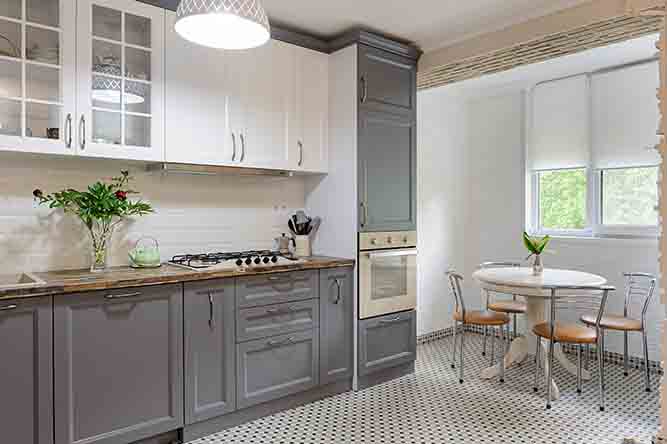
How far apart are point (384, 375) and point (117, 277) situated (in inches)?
84.1

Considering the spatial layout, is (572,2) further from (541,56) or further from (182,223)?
(182,223)

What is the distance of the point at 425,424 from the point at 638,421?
1335mm

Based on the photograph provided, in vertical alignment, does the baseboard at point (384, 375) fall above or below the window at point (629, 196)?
below

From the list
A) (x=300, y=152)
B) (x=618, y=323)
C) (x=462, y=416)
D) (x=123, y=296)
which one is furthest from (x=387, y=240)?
(x=123, y=296)

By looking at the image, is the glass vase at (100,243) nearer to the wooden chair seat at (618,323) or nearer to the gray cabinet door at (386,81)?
the gray cabinet door at (386,81)

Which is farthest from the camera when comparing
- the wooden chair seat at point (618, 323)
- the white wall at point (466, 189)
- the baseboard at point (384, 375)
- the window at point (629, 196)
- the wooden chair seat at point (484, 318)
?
the white wall at point (466, 189)

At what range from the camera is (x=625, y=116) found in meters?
3.93

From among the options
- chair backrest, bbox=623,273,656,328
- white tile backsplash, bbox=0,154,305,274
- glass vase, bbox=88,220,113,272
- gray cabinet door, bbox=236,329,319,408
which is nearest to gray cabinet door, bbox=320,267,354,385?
gray cabinet door, bbox=236,329,319,408

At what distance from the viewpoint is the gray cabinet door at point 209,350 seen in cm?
259

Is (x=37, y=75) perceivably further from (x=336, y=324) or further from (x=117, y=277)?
(x=336, y=324)

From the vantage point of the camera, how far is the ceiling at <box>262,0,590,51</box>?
114 inches

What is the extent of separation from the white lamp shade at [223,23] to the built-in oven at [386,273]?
1694mm

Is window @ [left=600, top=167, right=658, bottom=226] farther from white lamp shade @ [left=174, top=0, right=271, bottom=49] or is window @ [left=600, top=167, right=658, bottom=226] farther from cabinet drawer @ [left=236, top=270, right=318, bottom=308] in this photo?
white lamp shade @ [left=174, top=0, right=271, bottom=49]

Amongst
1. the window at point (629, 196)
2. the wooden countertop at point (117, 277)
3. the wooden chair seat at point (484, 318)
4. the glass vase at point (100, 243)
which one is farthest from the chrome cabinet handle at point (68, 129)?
the window at point (629, 196)
